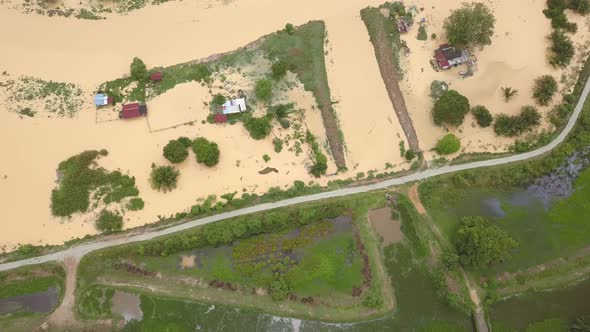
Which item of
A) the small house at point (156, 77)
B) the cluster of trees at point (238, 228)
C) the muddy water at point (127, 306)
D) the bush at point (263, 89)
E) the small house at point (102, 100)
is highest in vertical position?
the small house at point (156, 77)

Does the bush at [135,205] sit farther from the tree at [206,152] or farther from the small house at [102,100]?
the small house at [102,100]

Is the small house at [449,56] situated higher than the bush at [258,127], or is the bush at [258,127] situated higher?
the small house at [449,56]

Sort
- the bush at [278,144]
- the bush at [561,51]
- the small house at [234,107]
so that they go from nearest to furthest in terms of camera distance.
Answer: the bush at [278,144] → the small house at [234,107] → the bush at [561,51]

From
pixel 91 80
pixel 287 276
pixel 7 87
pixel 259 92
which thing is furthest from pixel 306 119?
pixel 7 87

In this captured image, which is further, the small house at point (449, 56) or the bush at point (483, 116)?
the small house at point (449, 56)

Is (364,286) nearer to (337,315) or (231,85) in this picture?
(337,315)

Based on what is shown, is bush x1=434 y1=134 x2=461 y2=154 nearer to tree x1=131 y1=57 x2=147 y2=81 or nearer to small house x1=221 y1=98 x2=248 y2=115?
small house x1=221 y1=98 x2=248 y2=115

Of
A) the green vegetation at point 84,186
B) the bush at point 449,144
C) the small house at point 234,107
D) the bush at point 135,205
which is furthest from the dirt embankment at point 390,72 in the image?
the green vegetation at point 84,186

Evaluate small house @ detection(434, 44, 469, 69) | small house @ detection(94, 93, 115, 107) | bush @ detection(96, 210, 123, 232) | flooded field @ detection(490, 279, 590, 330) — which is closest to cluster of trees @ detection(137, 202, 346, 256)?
bush @ detection(96, 210, 123, 232)

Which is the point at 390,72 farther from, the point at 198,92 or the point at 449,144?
the point at 198,92
